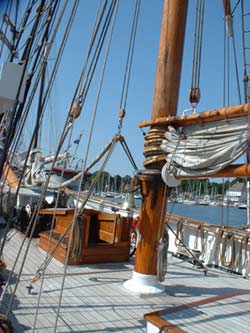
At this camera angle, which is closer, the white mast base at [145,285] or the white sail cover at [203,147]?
the white sail cover at [203,147]

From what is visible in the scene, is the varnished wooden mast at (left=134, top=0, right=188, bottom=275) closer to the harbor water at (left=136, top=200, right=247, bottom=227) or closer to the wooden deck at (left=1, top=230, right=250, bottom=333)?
the wooden deck at (left=1, top=230, right=250, bottom=333)

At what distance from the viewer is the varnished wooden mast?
5125 mm

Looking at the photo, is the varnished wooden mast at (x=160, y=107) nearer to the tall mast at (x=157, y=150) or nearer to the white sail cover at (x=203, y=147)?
the tall mast at (x=157, y=150)

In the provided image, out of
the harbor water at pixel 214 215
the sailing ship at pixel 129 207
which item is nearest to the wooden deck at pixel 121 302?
the sailing ship at pixel 129 207

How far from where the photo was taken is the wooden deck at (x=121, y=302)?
366 cm

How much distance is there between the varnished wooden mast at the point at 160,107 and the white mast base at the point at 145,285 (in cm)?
7

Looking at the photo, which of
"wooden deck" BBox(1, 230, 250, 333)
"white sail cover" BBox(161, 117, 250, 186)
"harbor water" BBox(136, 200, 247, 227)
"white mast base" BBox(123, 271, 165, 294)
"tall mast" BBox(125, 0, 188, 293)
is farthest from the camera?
"harbor water" BBox(136, 200, 247, 227)

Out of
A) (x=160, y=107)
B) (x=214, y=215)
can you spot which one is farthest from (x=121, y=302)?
(x=214, y=215)

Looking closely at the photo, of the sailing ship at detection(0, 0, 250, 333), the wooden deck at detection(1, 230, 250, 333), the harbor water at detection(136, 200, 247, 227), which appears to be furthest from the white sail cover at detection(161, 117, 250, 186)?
the harbor water at detection(136, 200, 247, 227)

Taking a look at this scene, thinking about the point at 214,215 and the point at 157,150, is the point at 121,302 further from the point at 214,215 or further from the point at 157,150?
the point at 214,215

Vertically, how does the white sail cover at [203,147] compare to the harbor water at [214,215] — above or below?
above

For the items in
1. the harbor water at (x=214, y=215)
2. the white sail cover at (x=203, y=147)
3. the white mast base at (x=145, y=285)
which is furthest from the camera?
the harbor water at (x=214, y=215)

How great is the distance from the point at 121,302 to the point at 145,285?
1.76 ft

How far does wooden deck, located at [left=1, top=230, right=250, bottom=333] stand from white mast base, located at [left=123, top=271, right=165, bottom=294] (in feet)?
0.27
